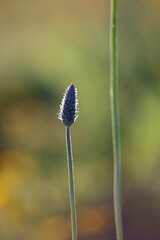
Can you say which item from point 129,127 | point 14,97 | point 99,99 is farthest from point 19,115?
point 129,127

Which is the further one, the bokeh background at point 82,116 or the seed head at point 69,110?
the bokeh background at point 82,116

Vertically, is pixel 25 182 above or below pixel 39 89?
below

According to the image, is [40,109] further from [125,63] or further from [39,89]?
[125,63]

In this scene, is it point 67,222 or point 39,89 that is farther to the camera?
point 39,89

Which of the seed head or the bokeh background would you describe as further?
the bokeh background

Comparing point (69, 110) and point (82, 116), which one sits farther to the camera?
point (82, 116)

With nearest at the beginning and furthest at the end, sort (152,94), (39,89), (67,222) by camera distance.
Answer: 1. (67,222)
2. (152,94)
3. (39,89)

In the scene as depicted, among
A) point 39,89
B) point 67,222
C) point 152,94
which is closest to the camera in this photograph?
point 67,222

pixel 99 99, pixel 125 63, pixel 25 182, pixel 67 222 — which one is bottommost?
pixel 67 222
